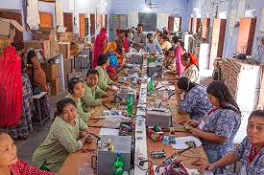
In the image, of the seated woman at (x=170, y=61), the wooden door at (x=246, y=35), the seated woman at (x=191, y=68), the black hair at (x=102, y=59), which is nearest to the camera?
the seated woman at (x=191, y=68)

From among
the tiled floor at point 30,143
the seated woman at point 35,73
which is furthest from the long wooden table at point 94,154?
the seated woman at point 35,73

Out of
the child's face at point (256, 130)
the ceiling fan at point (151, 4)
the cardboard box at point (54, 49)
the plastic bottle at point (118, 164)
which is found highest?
the ceiling fan at point (151, 4)

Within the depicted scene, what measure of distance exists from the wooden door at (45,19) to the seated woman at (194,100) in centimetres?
502

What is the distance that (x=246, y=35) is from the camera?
7277mm

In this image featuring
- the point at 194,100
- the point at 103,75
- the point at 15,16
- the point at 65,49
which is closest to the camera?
the point at 194,100

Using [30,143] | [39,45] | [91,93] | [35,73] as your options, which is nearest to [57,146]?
[91,93]

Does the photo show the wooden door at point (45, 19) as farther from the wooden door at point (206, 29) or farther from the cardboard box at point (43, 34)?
the wooden door at point (206, 29)

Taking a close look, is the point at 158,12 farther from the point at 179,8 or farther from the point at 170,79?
the point at 170,79

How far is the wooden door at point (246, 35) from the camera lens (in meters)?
6.97

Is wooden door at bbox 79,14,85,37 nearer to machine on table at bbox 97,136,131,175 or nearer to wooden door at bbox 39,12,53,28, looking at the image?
wooden door at bbox 39,12,53,28

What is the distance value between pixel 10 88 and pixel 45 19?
4155 mm

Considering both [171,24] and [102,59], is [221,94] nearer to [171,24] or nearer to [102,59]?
[102,59]

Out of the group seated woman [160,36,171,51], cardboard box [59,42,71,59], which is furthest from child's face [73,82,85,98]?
seated woman [160,36,171,51]

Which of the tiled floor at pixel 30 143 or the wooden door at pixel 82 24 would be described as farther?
the wooden door at pixel 82 24
